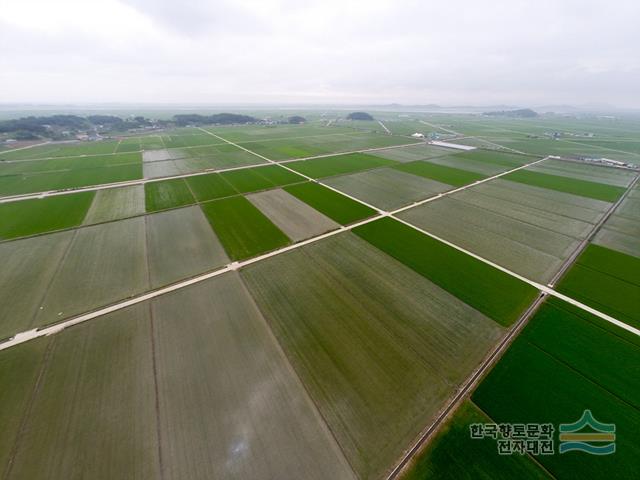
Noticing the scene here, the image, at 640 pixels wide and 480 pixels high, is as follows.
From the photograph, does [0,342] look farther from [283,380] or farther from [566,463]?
[566,463]

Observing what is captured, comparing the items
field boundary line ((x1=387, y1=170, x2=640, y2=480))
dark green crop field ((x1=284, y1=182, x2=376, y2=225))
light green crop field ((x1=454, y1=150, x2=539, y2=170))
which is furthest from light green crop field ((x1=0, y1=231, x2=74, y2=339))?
light green crop field ((x1=454, y1=150, x2=539, y2=170))

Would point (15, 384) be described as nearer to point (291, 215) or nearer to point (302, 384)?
point (302, 384)

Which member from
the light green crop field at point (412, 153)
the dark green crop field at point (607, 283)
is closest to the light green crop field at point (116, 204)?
the dark green crop field at point (607, 283)

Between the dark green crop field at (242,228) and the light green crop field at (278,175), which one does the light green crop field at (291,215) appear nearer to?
the dark green crop field at (242,228)

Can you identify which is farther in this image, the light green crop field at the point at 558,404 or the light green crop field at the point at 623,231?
the light green crop field at the point at 623,231

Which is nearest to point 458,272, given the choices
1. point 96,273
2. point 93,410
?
point 93,410

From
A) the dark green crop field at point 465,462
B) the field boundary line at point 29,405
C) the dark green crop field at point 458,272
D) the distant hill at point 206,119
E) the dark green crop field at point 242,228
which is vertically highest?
the distant hill at point 206,119
